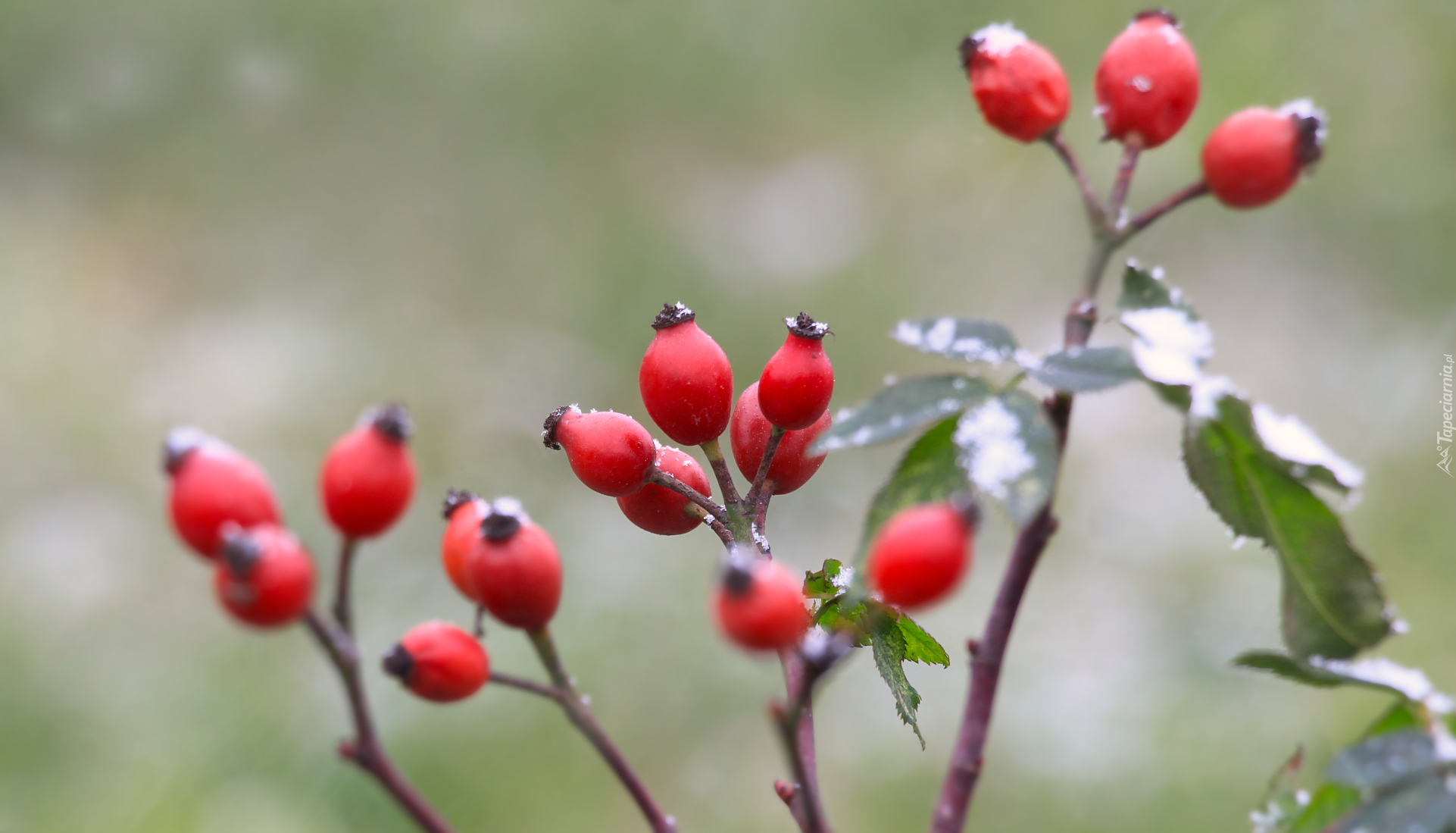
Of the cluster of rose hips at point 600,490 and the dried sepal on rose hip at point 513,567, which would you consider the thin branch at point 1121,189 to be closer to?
the cluster of rose hips at point 600,490

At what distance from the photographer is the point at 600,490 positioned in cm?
55

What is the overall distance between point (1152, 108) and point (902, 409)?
0.21 m

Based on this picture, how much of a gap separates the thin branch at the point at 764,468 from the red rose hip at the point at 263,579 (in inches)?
9.0

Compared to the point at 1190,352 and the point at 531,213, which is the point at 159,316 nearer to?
the point at 531,213

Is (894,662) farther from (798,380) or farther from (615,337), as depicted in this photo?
(615,337)

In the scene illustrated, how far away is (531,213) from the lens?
2936 millimetres

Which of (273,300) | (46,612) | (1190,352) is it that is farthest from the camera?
(273,300)

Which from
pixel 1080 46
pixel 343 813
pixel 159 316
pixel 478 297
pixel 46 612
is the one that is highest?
pixel 1080 46

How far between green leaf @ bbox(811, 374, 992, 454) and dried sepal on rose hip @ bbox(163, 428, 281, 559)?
0.20 metres

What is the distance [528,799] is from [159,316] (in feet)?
5.58

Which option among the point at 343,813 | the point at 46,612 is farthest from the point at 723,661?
the point at 46,612

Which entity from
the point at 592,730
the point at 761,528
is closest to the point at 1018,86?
the point at 761,528

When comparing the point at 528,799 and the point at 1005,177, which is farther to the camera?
the point at 1005,177

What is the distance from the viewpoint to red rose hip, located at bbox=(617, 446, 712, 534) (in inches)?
22.3
